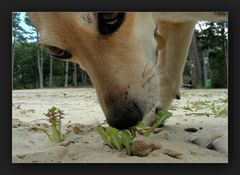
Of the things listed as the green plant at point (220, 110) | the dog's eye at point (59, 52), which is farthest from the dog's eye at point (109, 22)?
the green plant at point (220, 110)

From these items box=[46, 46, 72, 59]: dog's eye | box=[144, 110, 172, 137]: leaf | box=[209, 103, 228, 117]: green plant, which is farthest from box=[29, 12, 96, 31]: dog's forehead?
box=[209, 103, 228, 117]: green plant

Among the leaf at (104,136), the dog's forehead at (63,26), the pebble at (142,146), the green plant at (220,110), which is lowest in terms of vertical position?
the pebble at (142,146)

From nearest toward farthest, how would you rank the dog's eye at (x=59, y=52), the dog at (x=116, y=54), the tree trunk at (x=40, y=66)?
1. the dog at (x=116, y=54)
2. the dog's eye at (x=59, y=52)
3. the tree trunk at (x=40, y=66)

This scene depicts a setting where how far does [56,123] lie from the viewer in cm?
311

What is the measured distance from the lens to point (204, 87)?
3172 mm

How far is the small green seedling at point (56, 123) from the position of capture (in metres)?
3.10

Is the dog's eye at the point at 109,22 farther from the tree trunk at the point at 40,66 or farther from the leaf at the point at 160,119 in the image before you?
the leaf at the point at 160,119

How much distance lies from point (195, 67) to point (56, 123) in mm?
990

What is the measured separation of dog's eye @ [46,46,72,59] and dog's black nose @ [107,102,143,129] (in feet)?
1.48

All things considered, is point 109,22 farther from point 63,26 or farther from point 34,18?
point 34,18

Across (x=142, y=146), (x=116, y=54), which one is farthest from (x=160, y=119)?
(x=116, y=54)

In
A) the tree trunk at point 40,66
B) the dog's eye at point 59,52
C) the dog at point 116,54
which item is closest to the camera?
the dog at point 116,54

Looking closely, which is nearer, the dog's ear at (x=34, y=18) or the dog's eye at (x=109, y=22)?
the dog's eye at (x=109, y=22)
